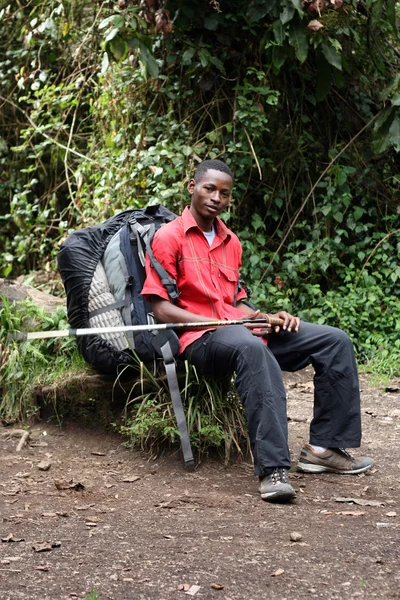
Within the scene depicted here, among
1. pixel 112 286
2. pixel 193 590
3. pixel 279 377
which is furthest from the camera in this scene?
pixel 112 286

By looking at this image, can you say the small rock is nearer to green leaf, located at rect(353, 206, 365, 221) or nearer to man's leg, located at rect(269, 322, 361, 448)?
man's leg, located at rect(269, 322, 361, 448)

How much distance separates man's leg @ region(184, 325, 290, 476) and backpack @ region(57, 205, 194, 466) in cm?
42

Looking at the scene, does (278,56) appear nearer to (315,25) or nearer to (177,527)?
(315,25)

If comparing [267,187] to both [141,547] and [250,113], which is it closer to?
[250,113]

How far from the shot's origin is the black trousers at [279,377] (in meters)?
4.16

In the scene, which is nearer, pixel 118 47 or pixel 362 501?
pixel 362 501

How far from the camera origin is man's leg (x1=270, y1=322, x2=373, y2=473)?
4.59 meters

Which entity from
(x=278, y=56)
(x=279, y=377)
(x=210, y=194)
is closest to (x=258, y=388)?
(x=279, y=377)

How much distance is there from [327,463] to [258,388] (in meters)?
0.74

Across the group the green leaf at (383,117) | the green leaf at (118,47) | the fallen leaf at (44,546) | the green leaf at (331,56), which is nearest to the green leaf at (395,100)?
the green leaf at (383,117)

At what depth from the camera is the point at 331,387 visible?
4598 mm

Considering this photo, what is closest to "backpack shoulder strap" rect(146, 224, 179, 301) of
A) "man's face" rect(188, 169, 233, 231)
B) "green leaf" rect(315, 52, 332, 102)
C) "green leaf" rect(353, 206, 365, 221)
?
"man's face" rect(188, 169, 233, 231)

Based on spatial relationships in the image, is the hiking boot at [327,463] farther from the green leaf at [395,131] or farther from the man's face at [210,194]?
the green leaf at [395,131]

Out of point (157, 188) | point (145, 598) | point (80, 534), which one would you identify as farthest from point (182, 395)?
point (157, 188)
